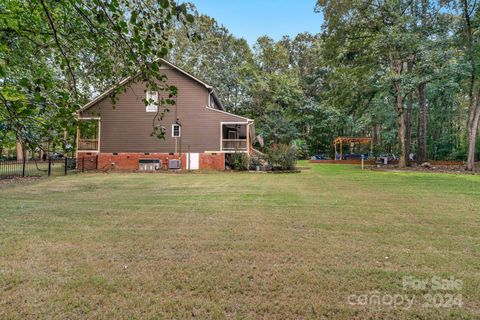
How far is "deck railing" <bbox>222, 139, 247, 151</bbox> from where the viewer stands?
709 inches

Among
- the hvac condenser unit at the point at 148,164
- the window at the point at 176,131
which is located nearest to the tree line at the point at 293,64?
the window at the point at 176,131

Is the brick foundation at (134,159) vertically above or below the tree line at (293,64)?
below

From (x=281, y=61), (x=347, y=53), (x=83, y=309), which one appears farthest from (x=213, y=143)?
(x=281, y=61)

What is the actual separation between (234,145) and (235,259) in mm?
15222

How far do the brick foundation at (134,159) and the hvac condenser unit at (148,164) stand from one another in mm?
194

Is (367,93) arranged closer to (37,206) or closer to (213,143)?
(213,143)

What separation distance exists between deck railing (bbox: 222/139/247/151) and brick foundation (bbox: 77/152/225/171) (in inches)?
29.8

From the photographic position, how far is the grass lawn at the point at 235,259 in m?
2.47

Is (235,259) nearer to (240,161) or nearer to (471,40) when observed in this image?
(240,161)

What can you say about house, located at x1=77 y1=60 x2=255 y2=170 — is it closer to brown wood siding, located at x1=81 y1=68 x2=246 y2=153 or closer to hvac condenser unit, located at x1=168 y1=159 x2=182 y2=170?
brown wood siding, located at x1=81 y1=68 x2=246 y2=153

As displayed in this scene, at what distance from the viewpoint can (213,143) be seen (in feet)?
58.6

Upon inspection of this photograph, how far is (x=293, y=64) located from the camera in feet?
119

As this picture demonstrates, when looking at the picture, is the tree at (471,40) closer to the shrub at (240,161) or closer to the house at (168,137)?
the shrub at (240,161)

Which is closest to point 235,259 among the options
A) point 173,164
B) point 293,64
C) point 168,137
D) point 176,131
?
point 173,164
